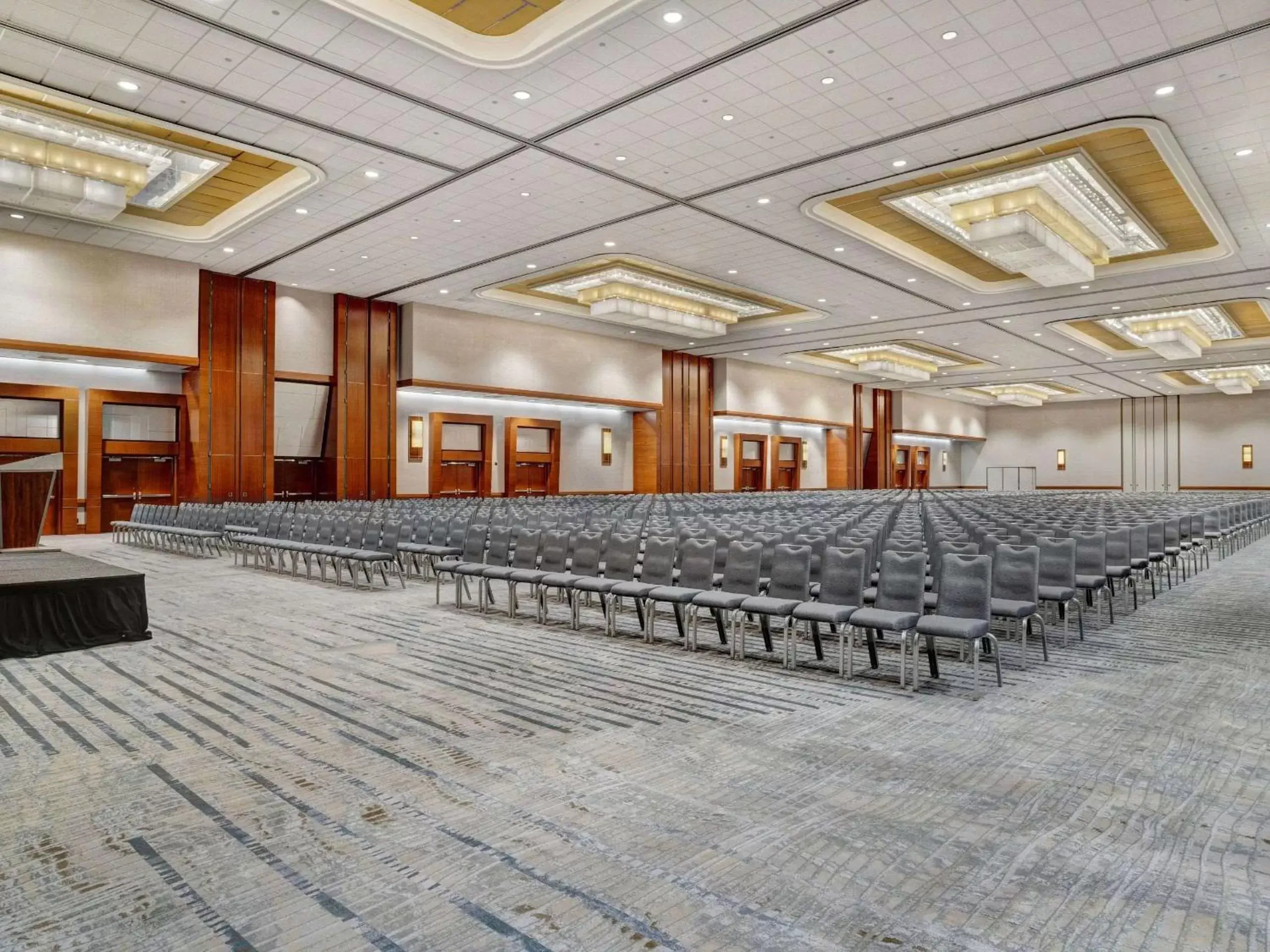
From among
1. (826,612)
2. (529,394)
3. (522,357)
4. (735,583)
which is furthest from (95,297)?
(826,612)

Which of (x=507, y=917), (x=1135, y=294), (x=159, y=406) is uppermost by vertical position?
(x=1135, y=294)

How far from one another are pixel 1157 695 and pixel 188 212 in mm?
18005

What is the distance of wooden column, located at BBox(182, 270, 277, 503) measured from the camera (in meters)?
19.2

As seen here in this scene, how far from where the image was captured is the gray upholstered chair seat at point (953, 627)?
5230 mm

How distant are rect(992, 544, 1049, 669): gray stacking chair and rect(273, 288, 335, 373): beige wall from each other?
18671mm

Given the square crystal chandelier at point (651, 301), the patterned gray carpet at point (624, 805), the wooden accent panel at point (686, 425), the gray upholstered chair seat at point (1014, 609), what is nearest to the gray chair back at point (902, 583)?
the patterned gray carpet at point (624, 805)

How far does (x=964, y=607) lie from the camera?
5754 millimetres

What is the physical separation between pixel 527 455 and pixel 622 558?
19707mm

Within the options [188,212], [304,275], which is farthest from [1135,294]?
[188,212]

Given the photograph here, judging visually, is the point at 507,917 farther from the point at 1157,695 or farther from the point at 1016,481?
the point at 1016,481

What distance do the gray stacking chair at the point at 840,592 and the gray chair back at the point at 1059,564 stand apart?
7.14ft

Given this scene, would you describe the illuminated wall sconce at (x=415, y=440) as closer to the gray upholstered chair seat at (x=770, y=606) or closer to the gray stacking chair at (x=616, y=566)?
the gray stacking chair at (x=616, y=566)

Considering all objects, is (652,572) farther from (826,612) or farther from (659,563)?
(826,612)

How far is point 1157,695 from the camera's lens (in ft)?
17.7
